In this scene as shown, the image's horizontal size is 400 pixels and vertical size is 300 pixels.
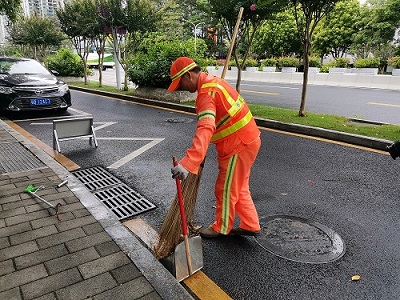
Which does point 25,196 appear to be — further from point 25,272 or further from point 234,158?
point 234,158

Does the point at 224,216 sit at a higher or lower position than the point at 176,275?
higher

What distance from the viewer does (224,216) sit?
9.06 feet

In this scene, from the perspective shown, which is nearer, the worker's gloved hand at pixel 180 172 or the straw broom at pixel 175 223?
the worker's gloved hand at pixel 180 172

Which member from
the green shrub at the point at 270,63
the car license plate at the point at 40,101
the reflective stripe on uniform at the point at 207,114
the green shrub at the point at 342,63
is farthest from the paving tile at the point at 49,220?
the green shrub at the point at 270,63

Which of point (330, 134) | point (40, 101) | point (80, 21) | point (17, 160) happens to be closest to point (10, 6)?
point (40, 101)

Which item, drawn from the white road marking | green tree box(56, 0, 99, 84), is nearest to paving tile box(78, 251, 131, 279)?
the white road marking

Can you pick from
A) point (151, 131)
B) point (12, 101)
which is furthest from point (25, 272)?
point (12, 101)

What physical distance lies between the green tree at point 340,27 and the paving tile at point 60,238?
30230 millimetres

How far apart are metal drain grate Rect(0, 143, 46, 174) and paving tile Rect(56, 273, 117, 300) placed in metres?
2.61

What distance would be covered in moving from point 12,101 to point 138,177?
505 cm

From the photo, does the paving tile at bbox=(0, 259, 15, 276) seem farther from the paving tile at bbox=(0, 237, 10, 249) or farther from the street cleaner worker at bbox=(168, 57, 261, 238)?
the street cleaner worker at bbox=(168, 57, 261, 238)

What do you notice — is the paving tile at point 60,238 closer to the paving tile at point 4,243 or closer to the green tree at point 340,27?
the paving tile at point 4,243

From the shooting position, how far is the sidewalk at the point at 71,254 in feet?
6.84

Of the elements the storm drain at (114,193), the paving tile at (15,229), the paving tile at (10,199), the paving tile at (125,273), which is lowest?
the storm drain at (114,193)
